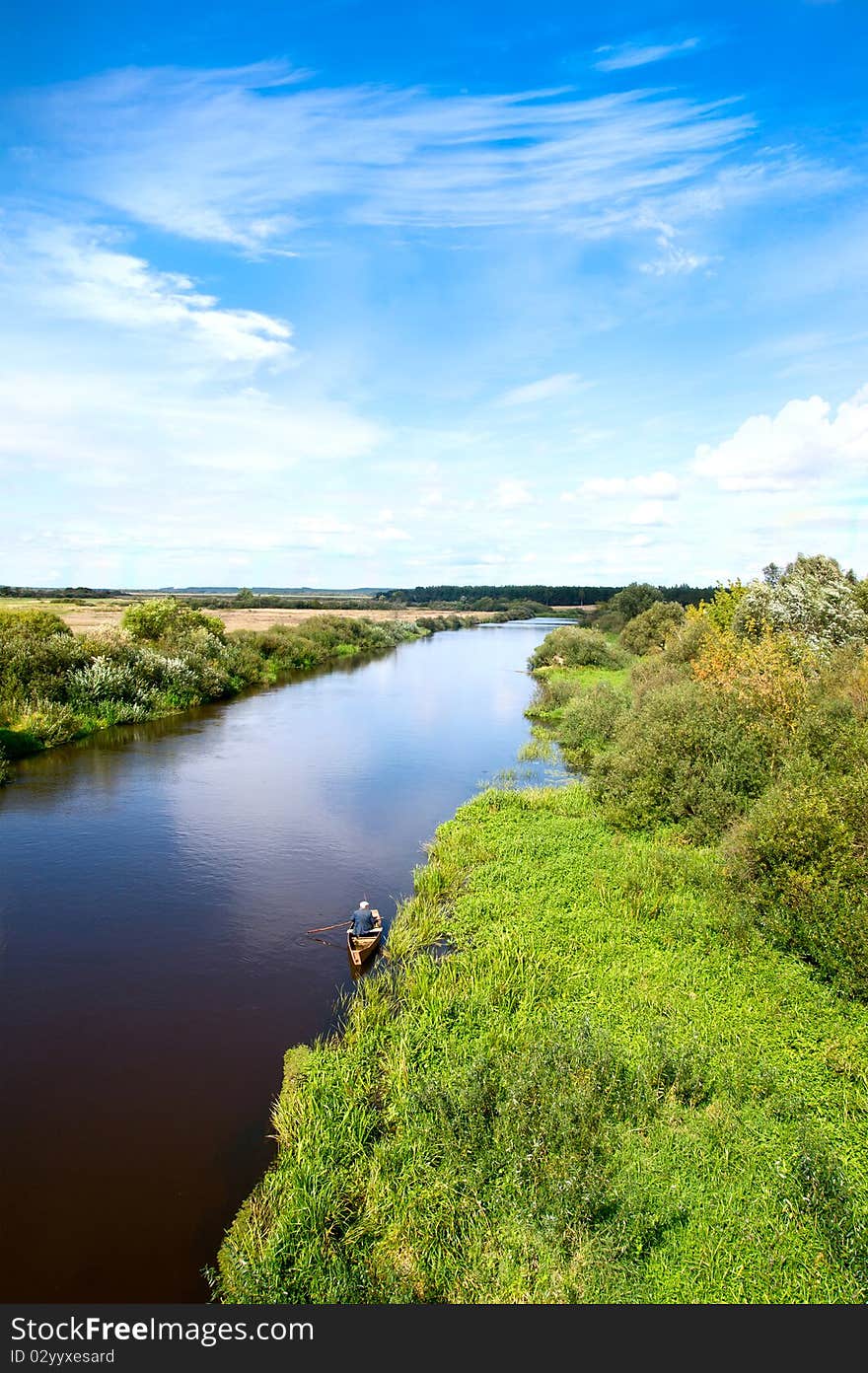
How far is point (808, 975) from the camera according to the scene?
37.8ft

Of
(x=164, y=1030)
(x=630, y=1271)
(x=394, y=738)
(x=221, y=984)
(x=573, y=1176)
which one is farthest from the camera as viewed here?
(x=394, y=738)

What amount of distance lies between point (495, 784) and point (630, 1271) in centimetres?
1917

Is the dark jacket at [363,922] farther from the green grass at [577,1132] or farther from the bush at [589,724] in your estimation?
the bush at [589,724]

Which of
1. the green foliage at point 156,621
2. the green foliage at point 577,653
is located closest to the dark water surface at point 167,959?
the green foliage at point 156,621

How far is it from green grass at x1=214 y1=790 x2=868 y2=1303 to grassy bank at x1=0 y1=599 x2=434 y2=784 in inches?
830

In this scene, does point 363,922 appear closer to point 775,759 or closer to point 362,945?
point 362,945

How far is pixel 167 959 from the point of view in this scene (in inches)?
530

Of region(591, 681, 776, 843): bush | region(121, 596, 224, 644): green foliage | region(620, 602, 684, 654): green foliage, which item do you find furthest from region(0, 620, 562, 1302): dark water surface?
region(620, 602, 684, 654): green foliage

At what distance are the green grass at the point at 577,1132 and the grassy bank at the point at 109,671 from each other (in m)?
21.1

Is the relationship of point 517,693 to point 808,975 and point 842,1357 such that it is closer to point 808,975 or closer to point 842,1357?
point 808,975

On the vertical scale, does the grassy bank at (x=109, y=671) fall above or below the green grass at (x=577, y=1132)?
above

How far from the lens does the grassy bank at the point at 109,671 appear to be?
29.5 m

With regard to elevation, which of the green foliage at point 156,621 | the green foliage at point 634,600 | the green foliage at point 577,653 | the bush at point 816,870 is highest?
the green foliage at point 634,600

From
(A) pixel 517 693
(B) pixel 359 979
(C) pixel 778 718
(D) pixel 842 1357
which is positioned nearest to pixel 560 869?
(B) pixel 359 979
